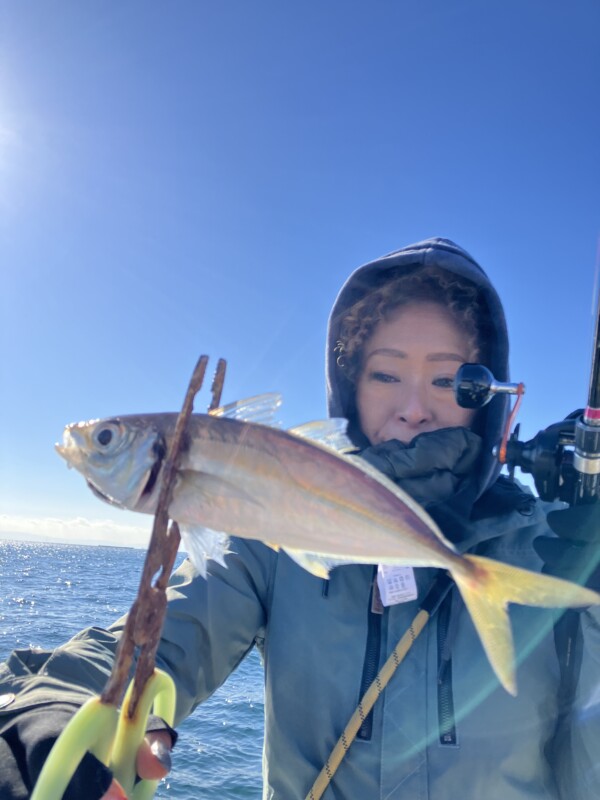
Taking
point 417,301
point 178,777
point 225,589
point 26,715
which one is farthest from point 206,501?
point 178,777

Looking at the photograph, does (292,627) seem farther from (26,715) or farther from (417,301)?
(417,301)

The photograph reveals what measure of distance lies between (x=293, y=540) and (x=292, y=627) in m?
1.63

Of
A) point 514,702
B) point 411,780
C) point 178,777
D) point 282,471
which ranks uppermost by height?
point 282,471

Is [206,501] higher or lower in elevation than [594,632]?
higher

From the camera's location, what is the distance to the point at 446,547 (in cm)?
179

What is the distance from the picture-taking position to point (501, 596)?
1.76 m

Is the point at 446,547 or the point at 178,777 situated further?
the point at 178,777

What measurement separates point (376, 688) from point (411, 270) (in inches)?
110

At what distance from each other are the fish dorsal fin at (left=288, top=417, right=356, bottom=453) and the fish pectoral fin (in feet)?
1.39

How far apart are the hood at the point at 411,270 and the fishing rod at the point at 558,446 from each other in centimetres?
90

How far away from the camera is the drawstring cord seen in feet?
8.94

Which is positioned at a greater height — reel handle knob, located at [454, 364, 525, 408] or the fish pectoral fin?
reel handle knob, located at [454, 364, 525, 408]

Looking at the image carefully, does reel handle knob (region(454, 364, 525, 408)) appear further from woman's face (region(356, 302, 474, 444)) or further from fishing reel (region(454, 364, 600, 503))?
woman's face (region(356, 302, 474, 444))

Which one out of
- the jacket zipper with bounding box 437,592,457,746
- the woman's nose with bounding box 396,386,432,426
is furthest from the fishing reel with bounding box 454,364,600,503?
the jacket zipper with bounding box 437,592,457,746
